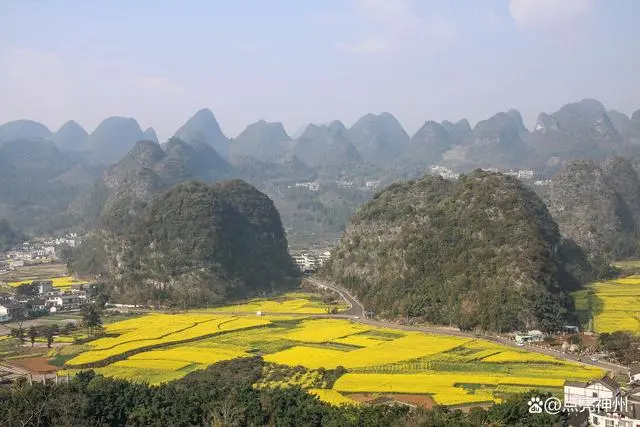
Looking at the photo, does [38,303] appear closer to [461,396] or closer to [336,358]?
[336,358]

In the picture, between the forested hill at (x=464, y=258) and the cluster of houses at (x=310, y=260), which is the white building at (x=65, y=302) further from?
the cluster of houses at (x=310, y=260)

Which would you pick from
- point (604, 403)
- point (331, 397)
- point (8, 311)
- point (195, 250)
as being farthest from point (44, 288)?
point (604, 403)

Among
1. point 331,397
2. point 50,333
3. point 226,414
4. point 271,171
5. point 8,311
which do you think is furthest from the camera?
point 271,171

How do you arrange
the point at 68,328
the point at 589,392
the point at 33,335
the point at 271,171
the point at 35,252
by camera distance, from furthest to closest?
the point at 271,171
the point at 35,252
the point at 68,328
the point at 33,335
the point at 589,392

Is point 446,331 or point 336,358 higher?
point 336,358

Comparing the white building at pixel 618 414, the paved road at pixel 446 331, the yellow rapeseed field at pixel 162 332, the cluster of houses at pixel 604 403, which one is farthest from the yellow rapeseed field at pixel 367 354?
the white building at pixel 618 414

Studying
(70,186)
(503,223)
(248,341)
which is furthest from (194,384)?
(70,186)

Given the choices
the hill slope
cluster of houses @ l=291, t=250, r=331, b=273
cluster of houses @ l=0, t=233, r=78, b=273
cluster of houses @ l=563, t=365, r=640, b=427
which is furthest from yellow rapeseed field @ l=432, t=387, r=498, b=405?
cluster of houses @ l=0, t=233, r=78, b=273

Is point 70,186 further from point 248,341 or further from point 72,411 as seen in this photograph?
point 72,411
